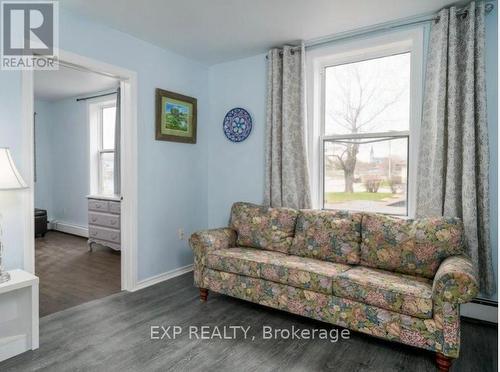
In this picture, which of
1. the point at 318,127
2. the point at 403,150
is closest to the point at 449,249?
the point at 403,150

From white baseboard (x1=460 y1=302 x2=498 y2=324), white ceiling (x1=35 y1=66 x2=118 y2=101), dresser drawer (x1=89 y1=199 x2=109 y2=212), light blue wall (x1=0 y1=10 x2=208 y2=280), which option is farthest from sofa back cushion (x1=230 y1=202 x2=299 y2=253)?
white ceiling (x1=35 y1=66 x2=118 y2=101)

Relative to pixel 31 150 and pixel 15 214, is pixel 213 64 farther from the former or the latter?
pixel 15 214

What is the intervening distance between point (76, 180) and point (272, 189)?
4.14 m

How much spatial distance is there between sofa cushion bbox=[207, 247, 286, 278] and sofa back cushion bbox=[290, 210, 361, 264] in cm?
25

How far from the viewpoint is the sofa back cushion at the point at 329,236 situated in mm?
2896

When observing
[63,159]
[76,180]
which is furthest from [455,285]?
[63,159]

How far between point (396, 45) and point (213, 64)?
2076mm

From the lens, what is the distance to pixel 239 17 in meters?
2.96

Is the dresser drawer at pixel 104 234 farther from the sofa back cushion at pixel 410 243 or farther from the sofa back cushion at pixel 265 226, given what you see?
the sofa back cushion at pixel 410 243

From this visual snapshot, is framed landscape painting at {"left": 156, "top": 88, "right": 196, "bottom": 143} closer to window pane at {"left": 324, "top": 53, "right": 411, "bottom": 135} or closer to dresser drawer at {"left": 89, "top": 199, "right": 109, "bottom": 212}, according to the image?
window pane at {"left": 324, "top": 53, "right": 411, "bottom": 135}

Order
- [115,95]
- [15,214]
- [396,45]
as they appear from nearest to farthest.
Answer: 1. [15,214]
2. [396,45]
3. [115,95]

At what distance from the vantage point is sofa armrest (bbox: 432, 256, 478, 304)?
197 centimetres

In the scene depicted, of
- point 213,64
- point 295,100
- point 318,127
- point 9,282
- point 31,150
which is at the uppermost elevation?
point 213,64

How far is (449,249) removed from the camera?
2471mm
